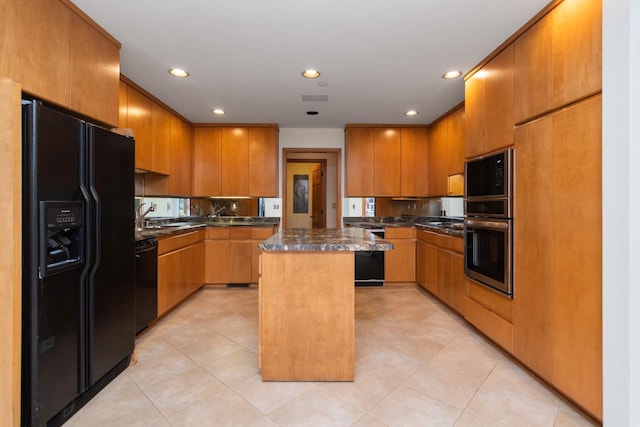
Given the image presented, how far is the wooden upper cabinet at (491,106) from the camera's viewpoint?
2217 millimetres

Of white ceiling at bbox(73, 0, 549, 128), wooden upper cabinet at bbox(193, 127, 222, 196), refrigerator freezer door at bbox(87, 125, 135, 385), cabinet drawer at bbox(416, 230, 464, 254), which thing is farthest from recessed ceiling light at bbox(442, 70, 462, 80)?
wooden upper cabinet at bbox(193, 127, 222, 196)

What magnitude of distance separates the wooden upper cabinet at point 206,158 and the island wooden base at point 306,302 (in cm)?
296

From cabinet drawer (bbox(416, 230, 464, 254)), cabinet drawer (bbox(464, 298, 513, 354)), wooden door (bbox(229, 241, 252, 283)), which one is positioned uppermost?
cabinet drawer (bbox(416, 230, 464, 254))

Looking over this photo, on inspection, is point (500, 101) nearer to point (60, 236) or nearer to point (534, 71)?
point (534, 71)

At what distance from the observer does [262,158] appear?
14.6 feet

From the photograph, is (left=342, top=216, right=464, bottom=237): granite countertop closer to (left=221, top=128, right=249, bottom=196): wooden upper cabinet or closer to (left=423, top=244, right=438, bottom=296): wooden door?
(left=423, top=244, right=438, bottom=296): wooden door

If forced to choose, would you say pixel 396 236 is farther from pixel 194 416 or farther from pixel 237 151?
pixel 194 416

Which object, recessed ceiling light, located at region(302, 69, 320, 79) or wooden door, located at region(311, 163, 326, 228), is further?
wooden door, located at region(311, 163, 326, 228)

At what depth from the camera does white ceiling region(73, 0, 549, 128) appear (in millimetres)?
1877

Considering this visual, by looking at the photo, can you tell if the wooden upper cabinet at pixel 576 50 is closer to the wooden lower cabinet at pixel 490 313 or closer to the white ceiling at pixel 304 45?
the white ceiling at pixel 304 45

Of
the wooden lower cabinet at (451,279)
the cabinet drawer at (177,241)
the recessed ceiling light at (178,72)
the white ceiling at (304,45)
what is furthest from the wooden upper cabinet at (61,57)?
the wooden lower cabinet at (451,279)
